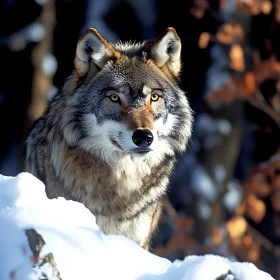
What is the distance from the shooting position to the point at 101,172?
216 inches

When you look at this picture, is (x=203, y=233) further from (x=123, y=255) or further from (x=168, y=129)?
(x=123, y=255)

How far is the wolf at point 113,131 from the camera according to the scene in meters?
5.27

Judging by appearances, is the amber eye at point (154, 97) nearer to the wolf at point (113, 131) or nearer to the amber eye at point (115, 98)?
the wolf at point (113, 131)

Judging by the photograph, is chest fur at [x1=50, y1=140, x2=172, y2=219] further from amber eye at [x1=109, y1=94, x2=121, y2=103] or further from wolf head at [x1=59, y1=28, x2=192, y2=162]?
amber eye at [x1=109, y1=94, x2=121, y2=103]

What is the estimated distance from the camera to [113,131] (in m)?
5.20

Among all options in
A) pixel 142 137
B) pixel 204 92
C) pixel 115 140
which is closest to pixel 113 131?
pixel 115 140

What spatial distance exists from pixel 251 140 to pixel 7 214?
1134 centimetres

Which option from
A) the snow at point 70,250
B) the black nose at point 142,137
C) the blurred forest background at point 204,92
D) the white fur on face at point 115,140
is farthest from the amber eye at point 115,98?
the blurred forest background at point 204,92

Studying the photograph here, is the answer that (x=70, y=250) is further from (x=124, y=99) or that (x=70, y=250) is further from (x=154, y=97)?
(x=154, y=97)

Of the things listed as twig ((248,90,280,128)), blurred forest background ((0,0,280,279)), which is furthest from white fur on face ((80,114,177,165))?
blurred forest background ((0,0,280,279))

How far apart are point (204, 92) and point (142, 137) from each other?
6.65 m

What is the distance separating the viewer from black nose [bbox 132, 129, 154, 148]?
487 centimetres

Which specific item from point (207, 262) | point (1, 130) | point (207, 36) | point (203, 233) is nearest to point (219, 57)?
point (207, 36)

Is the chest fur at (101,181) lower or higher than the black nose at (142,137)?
lower
